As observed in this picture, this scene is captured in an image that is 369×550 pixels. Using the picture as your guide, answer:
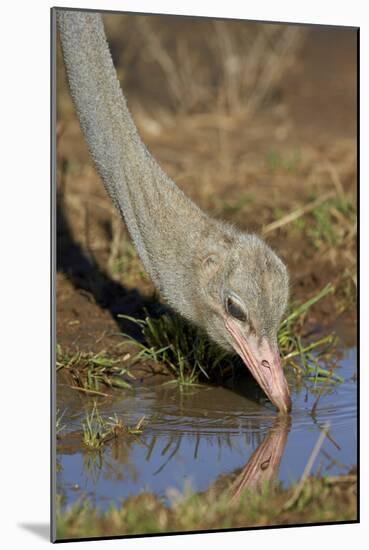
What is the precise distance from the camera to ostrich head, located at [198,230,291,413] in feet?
22.0

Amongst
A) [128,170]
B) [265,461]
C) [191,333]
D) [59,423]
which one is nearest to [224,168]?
[191,333]

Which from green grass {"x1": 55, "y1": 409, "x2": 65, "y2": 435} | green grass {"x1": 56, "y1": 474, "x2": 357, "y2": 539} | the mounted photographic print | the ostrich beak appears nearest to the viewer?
green grass {"x1": 56, "y1": 474, "x2": 357, "y2": 539}

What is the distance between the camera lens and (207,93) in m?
13.8

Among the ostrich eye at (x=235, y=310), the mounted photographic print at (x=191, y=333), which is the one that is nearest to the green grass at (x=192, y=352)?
the mounted photographic print at (x=191, y=333)

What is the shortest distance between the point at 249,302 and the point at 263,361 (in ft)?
1.06

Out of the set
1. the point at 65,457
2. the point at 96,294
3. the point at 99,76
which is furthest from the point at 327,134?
the point at 65,457

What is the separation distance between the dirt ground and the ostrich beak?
1.59 m

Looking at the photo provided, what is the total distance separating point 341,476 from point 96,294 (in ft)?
9.23

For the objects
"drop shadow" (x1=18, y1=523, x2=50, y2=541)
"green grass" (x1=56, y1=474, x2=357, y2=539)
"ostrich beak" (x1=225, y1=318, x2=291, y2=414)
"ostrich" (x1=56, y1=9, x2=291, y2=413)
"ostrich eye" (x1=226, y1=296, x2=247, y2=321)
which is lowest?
"drop shadow" (x1=18, y1=523, x2=50, y2=541)

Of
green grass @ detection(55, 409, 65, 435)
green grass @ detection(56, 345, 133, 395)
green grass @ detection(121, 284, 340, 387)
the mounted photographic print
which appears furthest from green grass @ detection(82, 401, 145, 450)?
green grass @ detection(121, 284, 340, 387)

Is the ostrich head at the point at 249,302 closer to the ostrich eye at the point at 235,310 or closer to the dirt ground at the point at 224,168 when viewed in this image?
the ostrich eye at the point at 235,310

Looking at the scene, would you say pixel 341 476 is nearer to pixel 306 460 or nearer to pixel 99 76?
pixel 306 460

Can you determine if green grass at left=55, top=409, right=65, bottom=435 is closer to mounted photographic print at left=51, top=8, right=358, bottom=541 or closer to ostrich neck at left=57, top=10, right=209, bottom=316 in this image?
mounted photographic print at left=51, top=8, right=358, bottom=541

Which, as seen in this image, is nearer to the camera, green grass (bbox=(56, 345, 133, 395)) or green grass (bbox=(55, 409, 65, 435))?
green grass (bbox=(55, 409, 65, 435))
